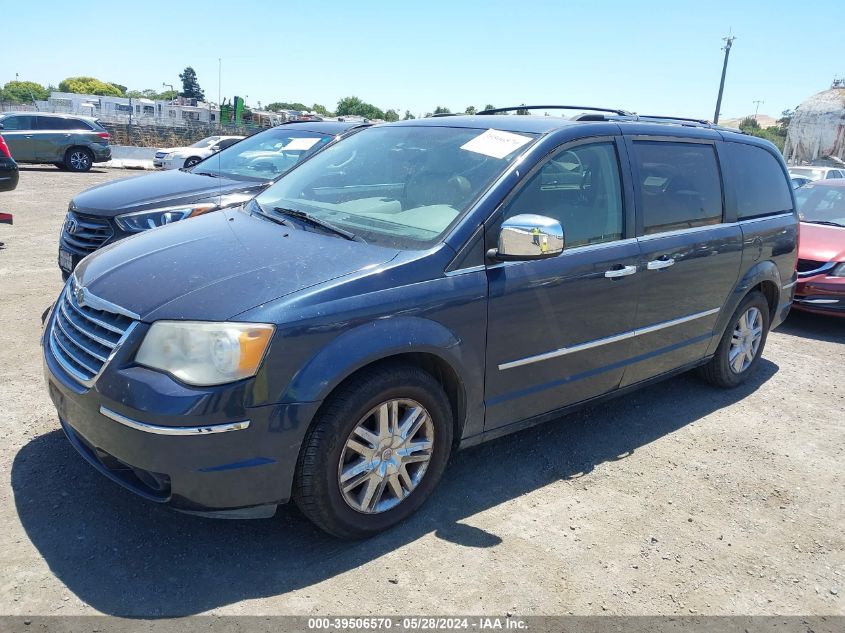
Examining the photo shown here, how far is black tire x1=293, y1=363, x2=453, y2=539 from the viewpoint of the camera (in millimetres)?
2695

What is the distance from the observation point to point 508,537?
3.11 meters

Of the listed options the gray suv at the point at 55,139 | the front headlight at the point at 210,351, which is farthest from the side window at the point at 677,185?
the gray suv at the point at 55,139

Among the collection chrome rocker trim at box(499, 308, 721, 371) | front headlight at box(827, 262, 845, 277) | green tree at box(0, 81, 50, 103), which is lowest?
chrome rocker trim at box(499, 308, 721, 371)

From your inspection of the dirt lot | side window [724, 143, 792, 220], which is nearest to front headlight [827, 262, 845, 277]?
side window [724, 143, 792, 220]

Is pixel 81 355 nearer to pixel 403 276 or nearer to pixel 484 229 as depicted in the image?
pixel 403 276

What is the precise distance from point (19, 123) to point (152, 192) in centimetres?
1608

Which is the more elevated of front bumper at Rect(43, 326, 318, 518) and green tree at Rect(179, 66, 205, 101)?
green tree at Rect(179, 66, 205, 101)

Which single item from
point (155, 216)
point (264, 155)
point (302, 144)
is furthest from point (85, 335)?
point (302, 144)

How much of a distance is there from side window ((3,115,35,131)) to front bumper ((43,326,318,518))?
19.4 m

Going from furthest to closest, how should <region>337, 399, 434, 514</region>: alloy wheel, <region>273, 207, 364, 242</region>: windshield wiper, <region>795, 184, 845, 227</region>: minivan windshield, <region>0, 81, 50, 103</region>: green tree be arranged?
<region>0, 81, 50, 103</region>: green tree < <region>795, 184, 845, 227</region>: minivan windshield < <region>273, 207, 364, 242</region>: windshield wiper < <region>337, 399, 434, 514</region>: alloy wheel

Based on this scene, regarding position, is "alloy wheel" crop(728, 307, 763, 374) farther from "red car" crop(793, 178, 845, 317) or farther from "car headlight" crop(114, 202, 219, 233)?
"car headlight" crop(114, 202, 219, 233)

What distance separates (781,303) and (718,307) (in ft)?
3.71

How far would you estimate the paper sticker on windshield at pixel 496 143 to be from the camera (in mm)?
3496

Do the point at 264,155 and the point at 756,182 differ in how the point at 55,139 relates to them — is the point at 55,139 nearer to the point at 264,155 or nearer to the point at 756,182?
the point at 264,155
